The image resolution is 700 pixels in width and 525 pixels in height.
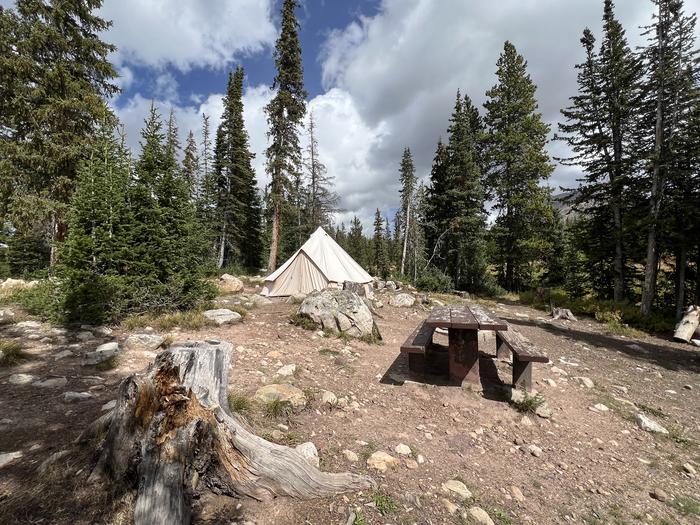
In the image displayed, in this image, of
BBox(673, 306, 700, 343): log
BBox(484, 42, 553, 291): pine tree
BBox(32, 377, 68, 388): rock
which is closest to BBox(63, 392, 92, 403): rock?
BBox(32, 377, 68, 388): rock

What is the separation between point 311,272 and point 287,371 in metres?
9.46

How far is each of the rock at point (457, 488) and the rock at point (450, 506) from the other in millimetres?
136

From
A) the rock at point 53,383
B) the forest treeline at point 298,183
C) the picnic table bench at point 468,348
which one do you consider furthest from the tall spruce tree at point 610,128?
the rock at point 53,383

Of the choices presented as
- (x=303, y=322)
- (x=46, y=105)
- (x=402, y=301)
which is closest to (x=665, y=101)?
(x=402, y=301)

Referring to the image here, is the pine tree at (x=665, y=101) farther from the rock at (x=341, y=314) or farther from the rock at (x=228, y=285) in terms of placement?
the rock at (x=228, y=285)

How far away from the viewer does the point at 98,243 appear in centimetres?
709

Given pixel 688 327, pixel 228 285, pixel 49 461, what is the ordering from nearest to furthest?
pixel 49 461
pixel 688 327
pixel 228 285

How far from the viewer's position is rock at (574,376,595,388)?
5.53 metres

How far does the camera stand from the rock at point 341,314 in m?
7.44

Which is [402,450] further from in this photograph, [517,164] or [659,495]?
[517,164]

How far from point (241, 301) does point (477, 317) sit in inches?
336

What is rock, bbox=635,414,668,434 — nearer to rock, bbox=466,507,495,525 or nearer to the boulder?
rock, bbox=466,507,495,525

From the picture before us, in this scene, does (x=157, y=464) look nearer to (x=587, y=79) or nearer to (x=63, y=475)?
(x=63, y=475)

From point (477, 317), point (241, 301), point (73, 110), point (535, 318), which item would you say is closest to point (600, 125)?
point (535, 318)
